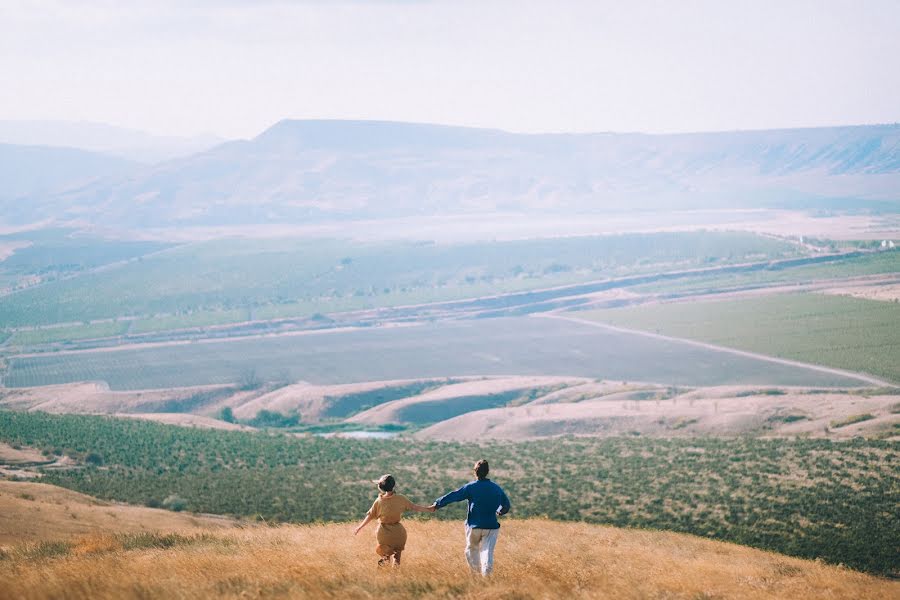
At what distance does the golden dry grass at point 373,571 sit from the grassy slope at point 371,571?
0.06ft

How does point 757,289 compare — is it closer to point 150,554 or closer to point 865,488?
point 865,488

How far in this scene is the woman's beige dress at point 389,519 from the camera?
405 inches

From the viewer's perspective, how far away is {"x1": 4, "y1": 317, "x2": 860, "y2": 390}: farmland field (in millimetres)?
74750

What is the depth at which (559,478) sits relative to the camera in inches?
1314

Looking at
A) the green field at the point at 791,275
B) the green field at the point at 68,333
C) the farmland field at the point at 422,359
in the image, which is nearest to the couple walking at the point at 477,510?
the farmland field at the point at 422,359

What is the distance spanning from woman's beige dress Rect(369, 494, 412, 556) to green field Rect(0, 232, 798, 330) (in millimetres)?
111569

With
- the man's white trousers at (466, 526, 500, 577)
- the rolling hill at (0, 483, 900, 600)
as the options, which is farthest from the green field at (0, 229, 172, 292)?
the man's white trousers at (466, 526, 500, 577)

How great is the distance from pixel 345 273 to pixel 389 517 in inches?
5421

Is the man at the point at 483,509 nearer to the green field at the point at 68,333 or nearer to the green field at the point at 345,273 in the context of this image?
the green field at the point at 68,333

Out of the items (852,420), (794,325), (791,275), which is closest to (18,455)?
(852,420)

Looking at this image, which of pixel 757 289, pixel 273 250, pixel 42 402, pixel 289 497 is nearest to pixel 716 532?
pixel 289 497

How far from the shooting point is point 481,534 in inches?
407

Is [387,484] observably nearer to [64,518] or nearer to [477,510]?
[477,510]

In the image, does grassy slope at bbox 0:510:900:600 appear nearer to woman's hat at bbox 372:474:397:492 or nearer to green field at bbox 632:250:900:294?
woman's hat at bbox 372:474:397:492
